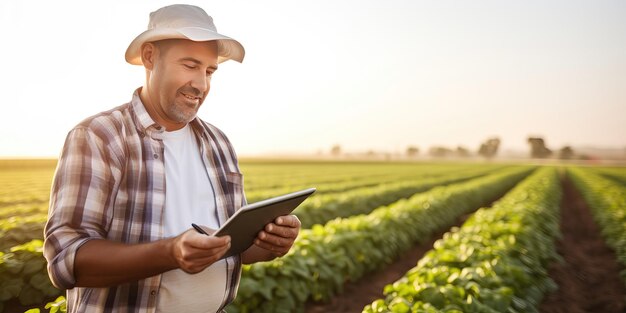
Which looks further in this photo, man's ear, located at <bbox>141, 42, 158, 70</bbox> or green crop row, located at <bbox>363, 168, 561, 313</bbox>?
green crop row, located at <bbox>363, 168, 561, 313</bbox>

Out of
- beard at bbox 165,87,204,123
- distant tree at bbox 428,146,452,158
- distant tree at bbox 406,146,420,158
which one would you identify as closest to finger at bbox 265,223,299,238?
beard at bbox 165,87,204,123

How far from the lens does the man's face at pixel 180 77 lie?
1.61 meters

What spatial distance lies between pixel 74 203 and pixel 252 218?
1.99 feet

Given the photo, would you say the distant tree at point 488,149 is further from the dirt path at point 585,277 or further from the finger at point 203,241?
the finger at point 203,241

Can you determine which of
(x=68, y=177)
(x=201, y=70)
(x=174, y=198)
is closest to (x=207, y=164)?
(x=174, y=198)

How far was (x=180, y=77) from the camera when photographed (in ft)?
5.31

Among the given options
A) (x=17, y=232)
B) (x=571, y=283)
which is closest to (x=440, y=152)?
(x=571, y=283)

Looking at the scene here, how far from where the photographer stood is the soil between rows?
551cm

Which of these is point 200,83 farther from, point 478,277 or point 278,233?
point 478,277

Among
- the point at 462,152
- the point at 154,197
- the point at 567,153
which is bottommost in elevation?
the point at 462,152

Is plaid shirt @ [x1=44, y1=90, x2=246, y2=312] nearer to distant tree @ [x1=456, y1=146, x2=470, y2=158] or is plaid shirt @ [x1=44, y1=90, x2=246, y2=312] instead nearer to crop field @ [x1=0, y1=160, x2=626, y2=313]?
crop field @ [x1=0, y1=160, x2=626, y2=313]

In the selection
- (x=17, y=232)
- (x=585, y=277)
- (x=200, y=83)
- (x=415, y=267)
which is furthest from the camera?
(x=585, y=277)

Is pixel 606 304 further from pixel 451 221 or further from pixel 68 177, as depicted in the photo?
pixel 68 177

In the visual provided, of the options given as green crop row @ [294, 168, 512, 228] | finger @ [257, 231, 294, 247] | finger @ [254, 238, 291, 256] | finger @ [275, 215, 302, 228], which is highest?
finger @ [275, 215, 302, 228]
